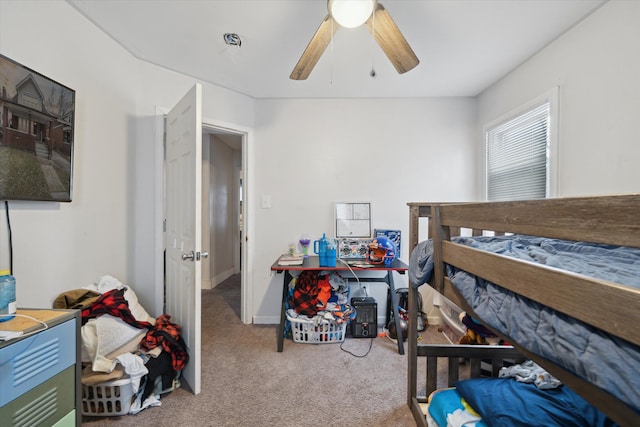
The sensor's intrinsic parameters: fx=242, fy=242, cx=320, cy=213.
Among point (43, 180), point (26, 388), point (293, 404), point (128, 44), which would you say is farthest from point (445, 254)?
point (128, 44)

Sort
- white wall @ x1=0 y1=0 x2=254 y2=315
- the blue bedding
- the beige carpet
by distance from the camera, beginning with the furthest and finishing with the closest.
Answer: the beige carpet, white wall @ x1=0 y1=0 x2=254 y2=315, the blue bedding

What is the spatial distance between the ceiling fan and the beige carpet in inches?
83.4

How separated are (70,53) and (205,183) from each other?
7.48ft

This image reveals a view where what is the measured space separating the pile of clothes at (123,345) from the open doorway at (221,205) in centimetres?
198

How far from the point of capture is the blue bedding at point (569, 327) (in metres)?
0.46

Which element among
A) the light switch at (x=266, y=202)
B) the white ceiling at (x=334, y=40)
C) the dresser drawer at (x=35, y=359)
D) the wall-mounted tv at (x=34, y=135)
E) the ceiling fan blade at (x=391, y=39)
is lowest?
the dresser drawer at (x=35, y=359)

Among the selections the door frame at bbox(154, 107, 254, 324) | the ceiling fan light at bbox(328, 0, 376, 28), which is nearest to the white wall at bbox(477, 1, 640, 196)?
the ceiling fan light at bbox(328, 0, 376, 28)

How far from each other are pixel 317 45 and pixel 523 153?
1.92 metres

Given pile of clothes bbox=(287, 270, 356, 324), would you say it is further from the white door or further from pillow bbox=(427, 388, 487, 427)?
pillow bbox=(427, 388, 487, 427)

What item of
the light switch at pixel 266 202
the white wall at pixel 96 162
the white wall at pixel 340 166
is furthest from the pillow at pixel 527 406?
the white wall at pixel 96 162

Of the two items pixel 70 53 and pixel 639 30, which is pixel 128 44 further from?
pixel 639 30

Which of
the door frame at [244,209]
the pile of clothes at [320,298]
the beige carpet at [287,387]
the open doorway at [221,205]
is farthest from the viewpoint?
the open doorway at [221,205]

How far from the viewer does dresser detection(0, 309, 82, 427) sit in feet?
2.66

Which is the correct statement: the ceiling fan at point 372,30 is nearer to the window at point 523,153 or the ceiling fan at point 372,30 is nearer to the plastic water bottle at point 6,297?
the window at point 523,153
